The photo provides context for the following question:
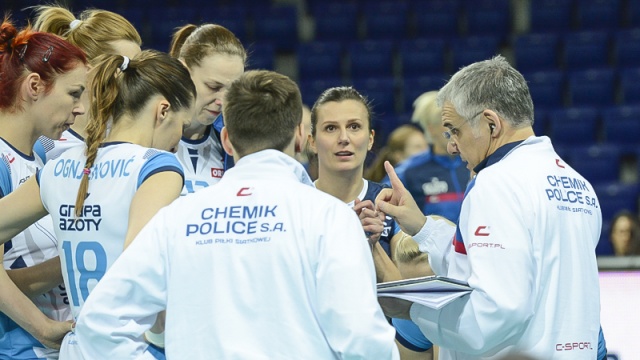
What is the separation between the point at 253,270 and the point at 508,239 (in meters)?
0.80

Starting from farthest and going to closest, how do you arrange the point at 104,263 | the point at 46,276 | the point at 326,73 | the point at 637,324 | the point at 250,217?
the point at 326,73
the point at 637,324
the point at 46,276
the point at 104,263
the point at 250,217

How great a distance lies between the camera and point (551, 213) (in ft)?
9.40

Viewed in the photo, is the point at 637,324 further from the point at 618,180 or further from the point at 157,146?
the point at 618,180

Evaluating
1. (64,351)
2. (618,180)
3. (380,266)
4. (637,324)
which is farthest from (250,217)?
(618,180)

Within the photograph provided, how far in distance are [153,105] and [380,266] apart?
1.09 metres

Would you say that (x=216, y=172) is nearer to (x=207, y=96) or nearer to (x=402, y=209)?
(x=207, y=96)

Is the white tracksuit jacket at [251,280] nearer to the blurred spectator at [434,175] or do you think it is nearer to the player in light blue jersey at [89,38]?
the player in light blue jersey at [89,38]

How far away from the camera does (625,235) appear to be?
8.14 m

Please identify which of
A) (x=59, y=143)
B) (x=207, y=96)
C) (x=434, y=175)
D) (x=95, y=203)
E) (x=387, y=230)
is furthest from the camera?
(x=434, y=175)

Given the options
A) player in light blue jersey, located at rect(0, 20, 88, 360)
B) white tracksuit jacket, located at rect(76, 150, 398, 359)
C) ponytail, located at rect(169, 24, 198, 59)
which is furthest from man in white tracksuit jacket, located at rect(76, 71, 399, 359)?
ponytail, located at rect(169, 24, 198, 59)

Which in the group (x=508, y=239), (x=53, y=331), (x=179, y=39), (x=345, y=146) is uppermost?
(x=179, y=39)

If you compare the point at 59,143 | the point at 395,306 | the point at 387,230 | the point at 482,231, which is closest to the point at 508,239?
the point at 482,231

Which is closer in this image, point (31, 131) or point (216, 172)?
point (31, 131)

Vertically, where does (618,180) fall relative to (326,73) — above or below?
below
